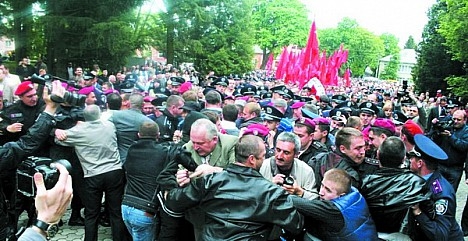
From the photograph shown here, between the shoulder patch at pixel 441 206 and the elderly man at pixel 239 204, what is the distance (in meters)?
1.26

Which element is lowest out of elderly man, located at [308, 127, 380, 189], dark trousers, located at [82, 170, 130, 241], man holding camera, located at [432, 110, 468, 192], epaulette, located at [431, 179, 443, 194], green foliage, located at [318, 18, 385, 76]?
dark trousers, located at [82, 170, 130, 241]

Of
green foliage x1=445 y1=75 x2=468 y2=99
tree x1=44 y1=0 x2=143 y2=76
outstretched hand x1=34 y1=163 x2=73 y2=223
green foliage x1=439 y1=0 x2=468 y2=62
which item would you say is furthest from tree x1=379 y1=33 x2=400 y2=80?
outstretched hand x1=34 y1=163 x2=73 y2=223

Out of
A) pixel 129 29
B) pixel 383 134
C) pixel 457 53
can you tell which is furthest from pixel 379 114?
pixel 129 29

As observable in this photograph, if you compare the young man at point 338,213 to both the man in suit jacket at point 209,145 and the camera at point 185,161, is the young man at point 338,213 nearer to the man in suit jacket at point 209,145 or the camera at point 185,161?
the camera at point 185,161

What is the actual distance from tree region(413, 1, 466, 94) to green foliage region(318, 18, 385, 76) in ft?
167

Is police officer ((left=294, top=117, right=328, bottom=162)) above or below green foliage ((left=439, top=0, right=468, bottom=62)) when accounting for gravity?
below

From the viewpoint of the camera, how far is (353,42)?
7625cm

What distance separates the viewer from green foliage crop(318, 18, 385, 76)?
76500mm

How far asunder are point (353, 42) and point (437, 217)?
3041 inches

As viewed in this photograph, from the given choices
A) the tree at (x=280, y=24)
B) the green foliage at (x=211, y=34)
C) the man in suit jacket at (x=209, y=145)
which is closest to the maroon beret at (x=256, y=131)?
the man in suit jacket at (x=209, y=145)

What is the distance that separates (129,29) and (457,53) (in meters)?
13.4

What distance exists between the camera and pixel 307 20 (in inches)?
2056

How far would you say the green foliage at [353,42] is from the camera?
7650cm

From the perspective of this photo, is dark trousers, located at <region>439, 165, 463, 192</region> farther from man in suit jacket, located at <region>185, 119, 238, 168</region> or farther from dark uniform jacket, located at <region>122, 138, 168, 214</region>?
dark uniform jacket, located at <region>122, 138, 168, 214</region>
